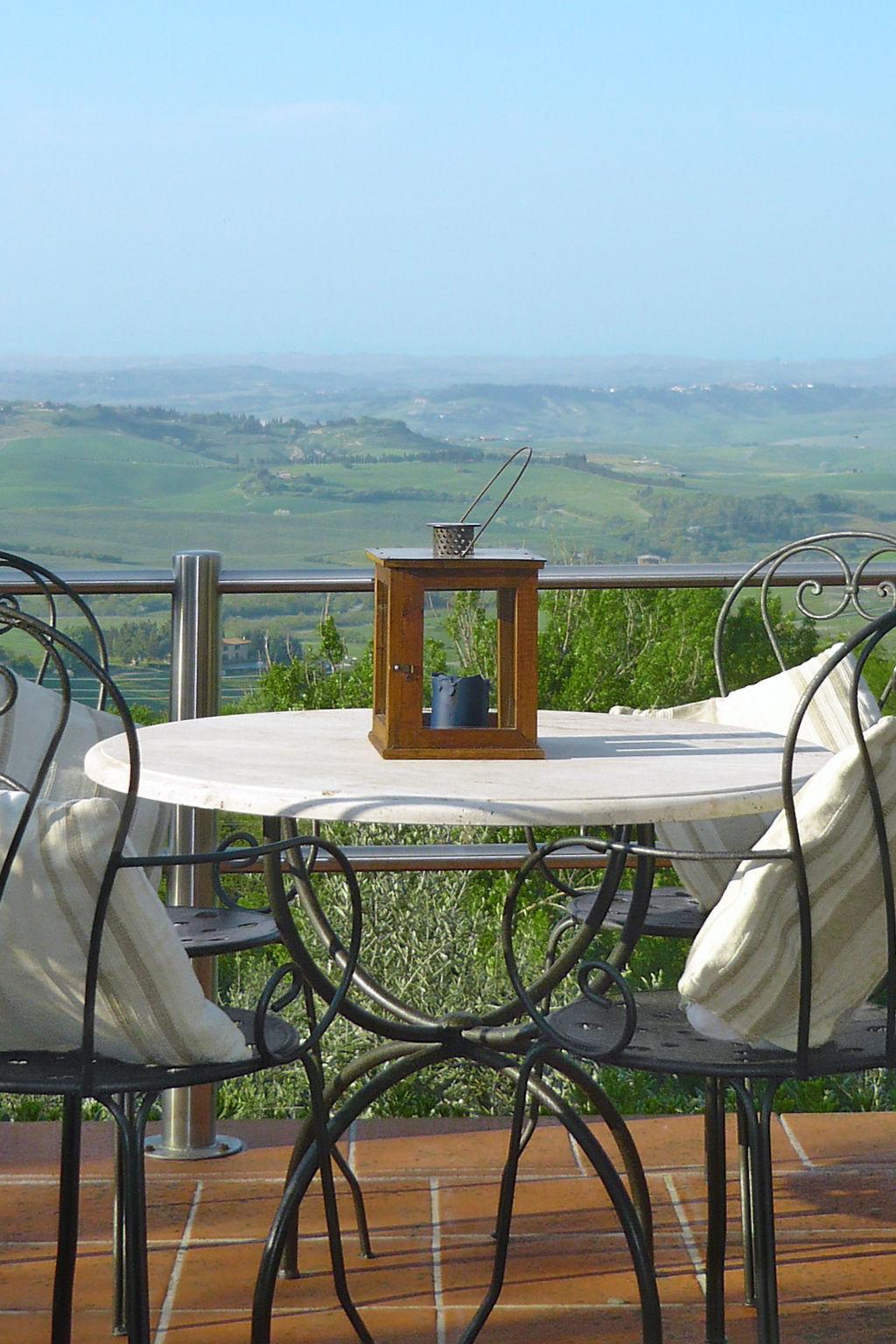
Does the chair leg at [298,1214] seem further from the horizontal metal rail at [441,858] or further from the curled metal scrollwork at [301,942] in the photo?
the horizontal metal rail at [441,858]

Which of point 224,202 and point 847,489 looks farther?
point 224,202

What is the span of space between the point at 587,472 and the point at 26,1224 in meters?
2.58

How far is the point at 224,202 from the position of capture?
1019 inches

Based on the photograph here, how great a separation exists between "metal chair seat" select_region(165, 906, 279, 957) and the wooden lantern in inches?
15.9

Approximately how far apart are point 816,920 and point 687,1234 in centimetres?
108

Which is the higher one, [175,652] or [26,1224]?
[175,652]

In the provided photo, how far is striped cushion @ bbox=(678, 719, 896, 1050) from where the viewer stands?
1.73 meters

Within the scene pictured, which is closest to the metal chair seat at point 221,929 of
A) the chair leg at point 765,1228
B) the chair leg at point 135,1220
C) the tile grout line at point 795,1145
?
the chair leg at point 135,1220

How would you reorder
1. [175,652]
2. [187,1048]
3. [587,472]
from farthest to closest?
[587,472], [175,652], [187,1048]

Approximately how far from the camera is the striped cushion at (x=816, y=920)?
5.68ft

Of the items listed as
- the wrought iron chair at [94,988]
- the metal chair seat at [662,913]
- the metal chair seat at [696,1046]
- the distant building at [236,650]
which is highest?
the distant building at [236,650]

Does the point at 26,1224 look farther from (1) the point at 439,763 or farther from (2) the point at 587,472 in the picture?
(2) the point at 587,472

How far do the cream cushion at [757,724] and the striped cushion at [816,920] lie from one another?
62 cm

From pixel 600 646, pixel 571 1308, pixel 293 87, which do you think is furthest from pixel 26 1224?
pixel 293 87
